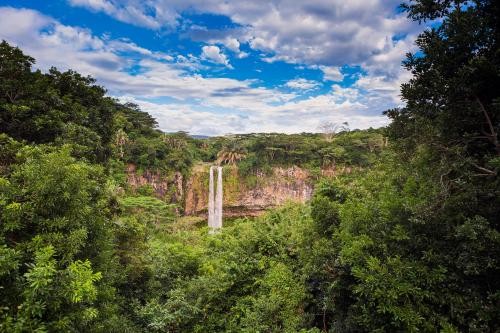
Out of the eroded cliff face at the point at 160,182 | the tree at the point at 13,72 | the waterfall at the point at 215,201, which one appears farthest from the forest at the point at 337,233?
the waterfall at the point at 215,201

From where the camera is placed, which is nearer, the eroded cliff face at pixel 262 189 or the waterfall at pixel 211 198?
the waterfall at pixel 211 198

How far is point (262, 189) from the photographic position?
126ft

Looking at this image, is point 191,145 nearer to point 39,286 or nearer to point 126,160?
point 126,160

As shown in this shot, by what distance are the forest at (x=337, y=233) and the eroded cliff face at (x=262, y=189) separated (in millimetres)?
27158

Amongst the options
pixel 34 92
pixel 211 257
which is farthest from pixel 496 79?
pixel 211 257

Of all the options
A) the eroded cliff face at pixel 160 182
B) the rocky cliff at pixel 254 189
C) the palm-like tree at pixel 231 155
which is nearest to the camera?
the eroded cliff face at pixel 160 182

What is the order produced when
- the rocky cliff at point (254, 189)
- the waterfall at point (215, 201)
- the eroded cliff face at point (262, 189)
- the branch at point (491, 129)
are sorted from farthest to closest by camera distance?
the eroded cliff face at point (262, 189), the rocky cliff at point (254, 189), the waterfall at point (215, 201), the branch at point (491, 129)

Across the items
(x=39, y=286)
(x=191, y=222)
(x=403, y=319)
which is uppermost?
(x=39, y=286)

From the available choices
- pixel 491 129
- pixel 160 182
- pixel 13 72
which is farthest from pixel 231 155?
pixel 491 129

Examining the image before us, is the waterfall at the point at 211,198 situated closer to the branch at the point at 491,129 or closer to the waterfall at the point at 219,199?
the waterfall at the point at 219,199

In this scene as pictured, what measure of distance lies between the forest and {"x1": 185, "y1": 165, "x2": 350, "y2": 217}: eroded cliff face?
89.1 ft

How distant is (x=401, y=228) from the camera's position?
5133 mm

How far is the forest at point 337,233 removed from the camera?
13.5ft

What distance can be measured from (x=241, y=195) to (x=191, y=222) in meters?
7.05
